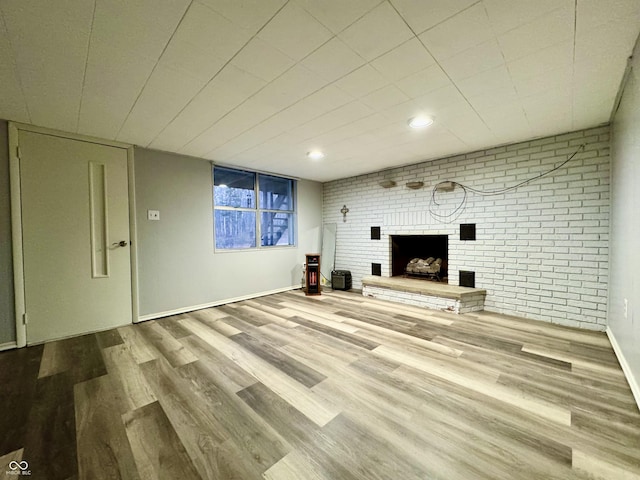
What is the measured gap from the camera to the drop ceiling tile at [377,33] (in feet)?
4.31

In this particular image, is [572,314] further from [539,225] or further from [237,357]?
[237,357]

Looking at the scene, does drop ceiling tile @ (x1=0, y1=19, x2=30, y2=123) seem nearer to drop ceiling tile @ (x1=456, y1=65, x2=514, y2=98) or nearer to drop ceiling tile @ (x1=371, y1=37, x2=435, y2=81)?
drop ceiling tile @ (x1=371, y1=37, x2=435, y2=81)

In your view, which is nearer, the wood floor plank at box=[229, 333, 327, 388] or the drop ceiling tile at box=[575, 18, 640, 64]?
the drop ceiling tile at box=[575, 18, 640, 64]

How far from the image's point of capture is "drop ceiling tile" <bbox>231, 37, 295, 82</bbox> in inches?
60.2

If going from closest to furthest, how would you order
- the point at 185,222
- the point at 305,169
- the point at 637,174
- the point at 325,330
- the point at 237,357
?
the point at 637,174, the point at 237,357, the point at 325,330, the point at 185,222, the point at 305,169

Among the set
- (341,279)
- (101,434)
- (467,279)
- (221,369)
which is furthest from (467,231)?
(101,434)

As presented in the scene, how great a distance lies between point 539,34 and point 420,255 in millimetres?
3674

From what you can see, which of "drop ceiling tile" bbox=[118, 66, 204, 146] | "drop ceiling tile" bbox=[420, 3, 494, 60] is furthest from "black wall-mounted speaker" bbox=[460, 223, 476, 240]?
"drop ceiling tile" bbox=[118, 66, 204, 146]

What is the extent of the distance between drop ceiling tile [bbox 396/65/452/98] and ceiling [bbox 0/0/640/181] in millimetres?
15

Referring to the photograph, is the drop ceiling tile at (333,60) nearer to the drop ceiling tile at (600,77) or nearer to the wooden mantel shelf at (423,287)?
the drop ceiling tile at (600,77)

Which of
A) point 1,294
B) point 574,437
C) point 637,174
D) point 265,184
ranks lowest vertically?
point 574,437

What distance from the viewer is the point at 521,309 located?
3.24 meters

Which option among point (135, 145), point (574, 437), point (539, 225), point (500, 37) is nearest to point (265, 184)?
point (135, 145)

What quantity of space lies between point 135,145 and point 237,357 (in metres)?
2.93
